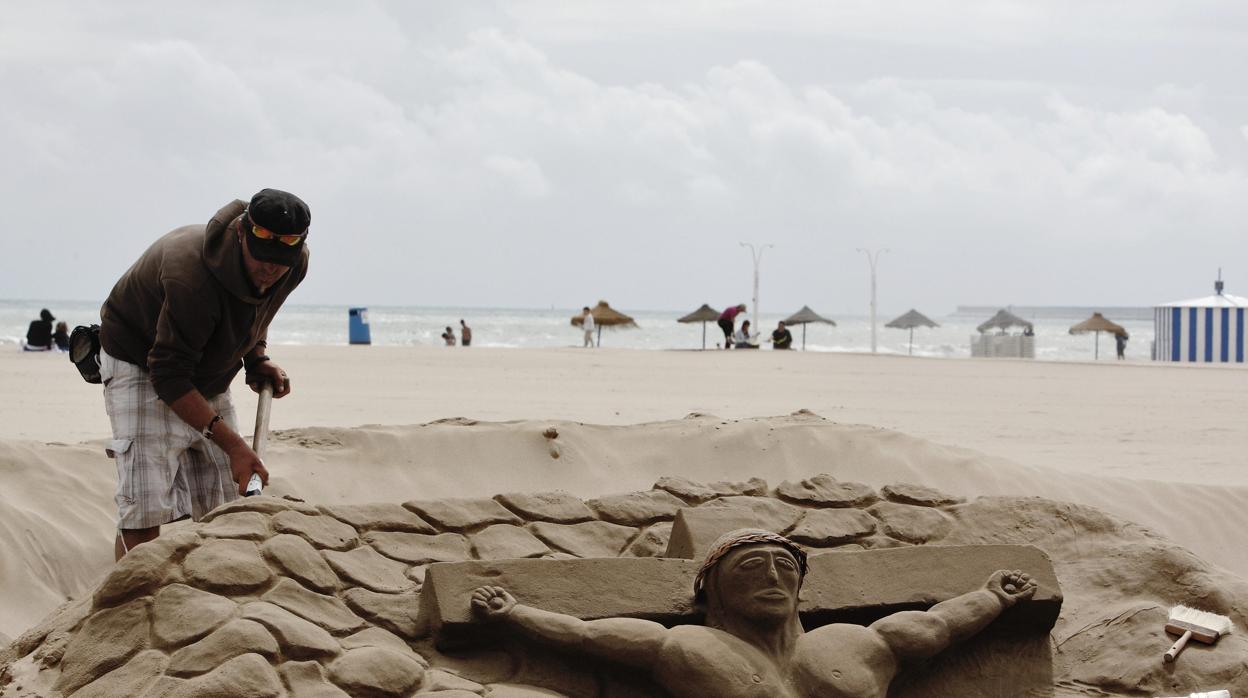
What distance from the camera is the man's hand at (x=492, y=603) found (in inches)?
138

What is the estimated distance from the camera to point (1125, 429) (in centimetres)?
1064

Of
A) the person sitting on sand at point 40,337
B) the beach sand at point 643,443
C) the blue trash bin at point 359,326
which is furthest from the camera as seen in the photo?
the blue trash bin at point 359,326

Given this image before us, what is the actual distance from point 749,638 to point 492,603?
29.0 inches

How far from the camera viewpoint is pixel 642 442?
740cm

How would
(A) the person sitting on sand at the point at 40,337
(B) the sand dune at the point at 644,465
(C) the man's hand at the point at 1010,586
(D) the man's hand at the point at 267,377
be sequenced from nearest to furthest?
(C) the man's hand at the point at 1010,586 < (D) the man's hand at the point at 267,377 < (B) the sand dune at the point at 644,465 < (A) the person sitting on sand at the point at 40,337

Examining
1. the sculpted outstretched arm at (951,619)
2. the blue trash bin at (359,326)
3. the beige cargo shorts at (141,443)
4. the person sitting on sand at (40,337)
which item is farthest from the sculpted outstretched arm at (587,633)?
the blue trash bin at (359,326)

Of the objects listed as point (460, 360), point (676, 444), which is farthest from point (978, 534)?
Result: point (460, 360)

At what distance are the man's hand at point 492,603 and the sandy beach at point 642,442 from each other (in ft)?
7.63

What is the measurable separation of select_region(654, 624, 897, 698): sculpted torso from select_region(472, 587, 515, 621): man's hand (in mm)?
455

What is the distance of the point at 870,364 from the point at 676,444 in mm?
12022

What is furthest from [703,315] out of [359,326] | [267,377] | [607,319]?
[267,377]

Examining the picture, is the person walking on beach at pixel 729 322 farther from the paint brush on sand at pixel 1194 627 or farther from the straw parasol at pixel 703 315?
the paint brush on sand at pixel 1194 627

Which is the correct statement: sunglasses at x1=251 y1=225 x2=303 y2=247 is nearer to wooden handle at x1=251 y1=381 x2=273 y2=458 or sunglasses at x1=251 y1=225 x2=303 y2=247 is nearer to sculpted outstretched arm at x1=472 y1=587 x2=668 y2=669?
wooden handle at x1=251 y1=381 x2=273 y2=458

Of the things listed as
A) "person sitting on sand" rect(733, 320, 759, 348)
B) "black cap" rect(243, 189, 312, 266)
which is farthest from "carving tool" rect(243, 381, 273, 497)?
"person sitting on sand" rect(733, 320, 759, 348)
